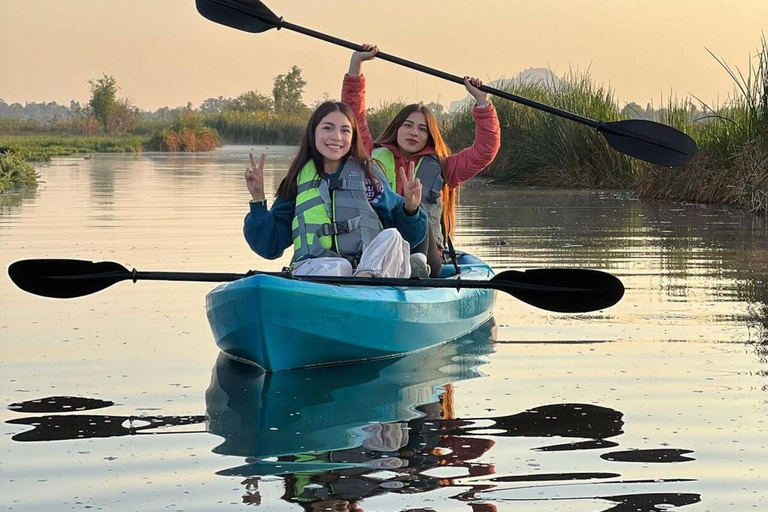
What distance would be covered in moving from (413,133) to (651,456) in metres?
3.62

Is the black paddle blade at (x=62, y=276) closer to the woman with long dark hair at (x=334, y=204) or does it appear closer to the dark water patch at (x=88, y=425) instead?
the woman with long dark hair at (x=334, y=204)

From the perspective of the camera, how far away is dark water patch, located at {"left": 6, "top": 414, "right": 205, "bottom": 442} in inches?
202

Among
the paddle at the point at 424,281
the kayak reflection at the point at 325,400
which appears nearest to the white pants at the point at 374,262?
the paddle at the point at 424,281

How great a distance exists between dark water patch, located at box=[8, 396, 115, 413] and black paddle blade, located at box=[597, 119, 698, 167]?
4.31 metres

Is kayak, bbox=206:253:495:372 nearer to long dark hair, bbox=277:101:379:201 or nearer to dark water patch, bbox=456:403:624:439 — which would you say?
long dark hair, bbox=277:101:379:201

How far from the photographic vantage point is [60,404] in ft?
18.7

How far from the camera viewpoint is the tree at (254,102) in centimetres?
9144

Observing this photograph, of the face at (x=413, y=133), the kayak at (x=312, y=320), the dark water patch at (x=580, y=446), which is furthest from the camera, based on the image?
the face at (x=413, y=133)

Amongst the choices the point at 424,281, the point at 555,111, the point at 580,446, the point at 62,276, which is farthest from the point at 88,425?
the point at 555,111

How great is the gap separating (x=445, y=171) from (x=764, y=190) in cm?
875

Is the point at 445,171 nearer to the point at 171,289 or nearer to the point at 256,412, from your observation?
the point at 171,289

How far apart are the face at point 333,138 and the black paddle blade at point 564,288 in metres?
0.96

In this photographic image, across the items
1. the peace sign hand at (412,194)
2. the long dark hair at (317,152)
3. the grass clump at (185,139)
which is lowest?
the peace sign hand at (412,194)

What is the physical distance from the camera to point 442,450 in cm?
484
